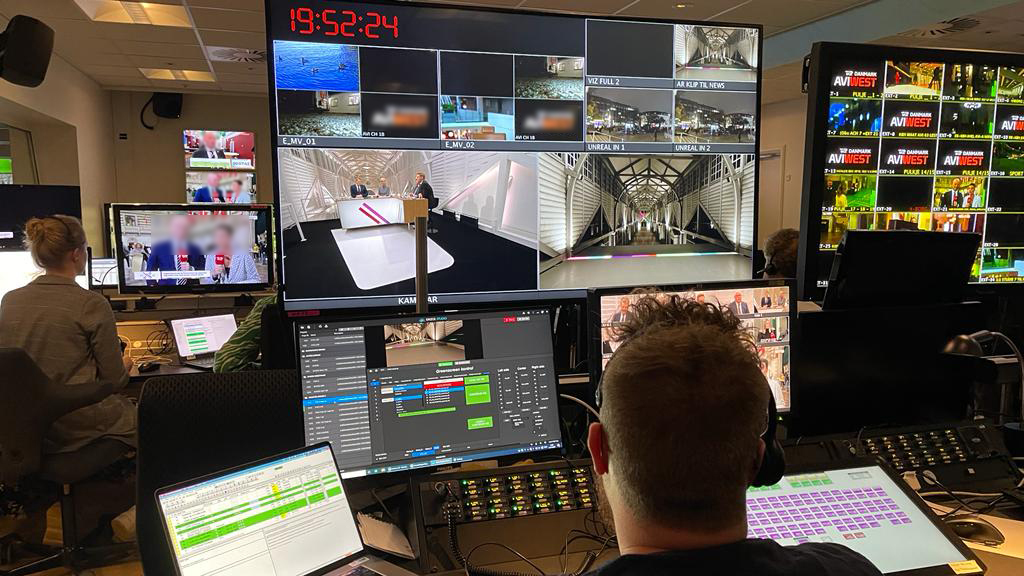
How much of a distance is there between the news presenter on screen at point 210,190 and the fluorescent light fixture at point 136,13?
130 inches

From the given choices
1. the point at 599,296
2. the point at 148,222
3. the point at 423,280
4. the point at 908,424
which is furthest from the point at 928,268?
the point at 148,222

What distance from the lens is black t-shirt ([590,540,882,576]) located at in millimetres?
707

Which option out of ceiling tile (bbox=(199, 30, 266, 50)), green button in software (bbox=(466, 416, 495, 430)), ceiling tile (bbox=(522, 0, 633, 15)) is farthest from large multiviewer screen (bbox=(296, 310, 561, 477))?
ceiling tile (bbox=(199, 30, 266, 50))

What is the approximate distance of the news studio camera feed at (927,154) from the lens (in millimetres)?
2025

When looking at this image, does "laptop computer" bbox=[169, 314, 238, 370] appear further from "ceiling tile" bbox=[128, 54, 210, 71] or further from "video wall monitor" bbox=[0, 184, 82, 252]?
"ceiling tile" bbox=[128, 54, 210, 71]

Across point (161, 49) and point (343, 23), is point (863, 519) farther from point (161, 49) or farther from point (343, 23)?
point (161, 49)

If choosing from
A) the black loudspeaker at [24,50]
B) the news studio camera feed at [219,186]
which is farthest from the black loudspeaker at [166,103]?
the black loudspeaker at [24,50]

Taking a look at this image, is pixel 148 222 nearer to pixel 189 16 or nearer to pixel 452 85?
pixel 189 16

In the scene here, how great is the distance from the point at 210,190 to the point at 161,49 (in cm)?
264

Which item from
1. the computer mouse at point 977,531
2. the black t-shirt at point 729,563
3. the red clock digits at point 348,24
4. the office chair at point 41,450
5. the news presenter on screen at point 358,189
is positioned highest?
the red clock digits at point 348,24

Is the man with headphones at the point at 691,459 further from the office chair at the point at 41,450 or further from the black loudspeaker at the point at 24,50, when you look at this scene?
the black loudspeaker at the point at 24,50

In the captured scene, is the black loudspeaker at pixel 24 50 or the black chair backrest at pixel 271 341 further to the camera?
the black loudspeaker at pixel 24 50

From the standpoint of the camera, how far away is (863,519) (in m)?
1.29

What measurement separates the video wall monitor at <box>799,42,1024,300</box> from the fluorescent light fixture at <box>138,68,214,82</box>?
23.0ft
